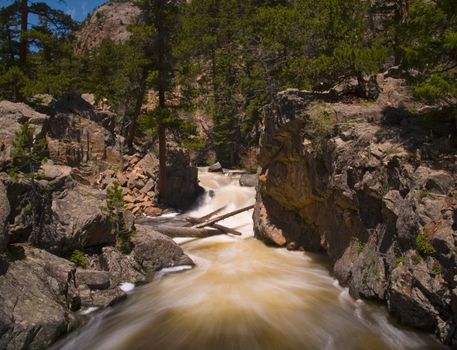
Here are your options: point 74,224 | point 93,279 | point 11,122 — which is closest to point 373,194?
point 93,279

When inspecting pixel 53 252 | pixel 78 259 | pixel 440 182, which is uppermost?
pixel 440 182

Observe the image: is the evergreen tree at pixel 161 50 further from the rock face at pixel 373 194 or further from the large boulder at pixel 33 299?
the large boulder at pixel 33 299

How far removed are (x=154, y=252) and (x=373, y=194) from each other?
22.5 ft

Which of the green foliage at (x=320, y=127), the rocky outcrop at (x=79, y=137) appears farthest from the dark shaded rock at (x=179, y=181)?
the green foliage at (x=320, y=127)

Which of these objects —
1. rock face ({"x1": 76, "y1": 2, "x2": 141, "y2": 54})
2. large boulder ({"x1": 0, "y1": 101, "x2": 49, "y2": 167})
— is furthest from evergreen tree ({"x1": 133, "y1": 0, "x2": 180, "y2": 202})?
rock face ({"x1": 76, "y1": 2, "x2": 141, "y2": 54})

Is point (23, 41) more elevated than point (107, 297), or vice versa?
point (23, 41)

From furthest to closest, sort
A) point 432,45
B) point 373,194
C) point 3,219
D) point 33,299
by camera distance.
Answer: point 373,194
point 432,45
point 3,219
point 33,299

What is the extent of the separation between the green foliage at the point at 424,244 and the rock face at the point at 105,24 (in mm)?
63771

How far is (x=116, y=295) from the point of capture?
32.7 ft

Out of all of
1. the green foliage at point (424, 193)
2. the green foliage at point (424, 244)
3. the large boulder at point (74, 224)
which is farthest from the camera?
the large boulder at point (74, 224)

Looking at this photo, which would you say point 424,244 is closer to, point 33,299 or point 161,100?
point 33,299

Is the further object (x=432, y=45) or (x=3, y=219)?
(x=432, y=45)

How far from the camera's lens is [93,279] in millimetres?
10008

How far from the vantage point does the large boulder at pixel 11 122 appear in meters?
10.4
